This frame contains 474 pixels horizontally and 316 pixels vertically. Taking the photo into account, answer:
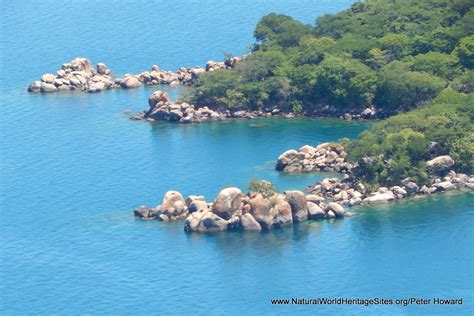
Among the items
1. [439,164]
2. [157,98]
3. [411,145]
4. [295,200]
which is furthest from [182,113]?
[295,200]

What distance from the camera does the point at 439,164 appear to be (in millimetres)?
151375

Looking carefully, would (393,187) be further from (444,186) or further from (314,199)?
(314,199)

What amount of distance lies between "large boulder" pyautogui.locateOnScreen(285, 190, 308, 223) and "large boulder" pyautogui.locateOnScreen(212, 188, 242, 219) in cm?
438

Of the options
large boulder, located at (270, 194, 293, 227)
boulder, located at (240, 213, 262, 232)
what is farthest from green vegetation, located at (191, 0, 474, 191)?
boulder, located at (240, 213, 262, 232)

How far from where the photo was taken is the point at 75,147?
176 meters

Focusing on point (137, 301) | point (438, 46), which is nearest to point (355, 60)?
point (438, 46)

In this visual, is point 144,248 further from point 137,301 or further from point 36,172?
point 36,172

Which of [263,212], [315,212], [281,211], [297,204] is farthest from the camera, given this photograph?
[315,212]

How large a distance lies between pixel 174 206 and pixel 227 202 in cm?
671

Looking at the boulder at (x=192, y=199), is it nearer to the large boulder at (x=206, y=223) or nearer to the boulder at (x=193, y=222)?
the boulder at (x=193, y=222)

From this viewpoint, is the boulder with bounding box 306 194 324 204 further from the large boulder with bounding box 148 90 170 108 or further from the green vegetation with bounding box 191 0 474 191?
the large boulder with bounding box 148 90 170 108

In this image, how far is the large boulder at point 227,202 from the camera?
14275 centimetres

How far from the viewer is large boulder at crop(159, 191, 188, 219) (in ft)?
484

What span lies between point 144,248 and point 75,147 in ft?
120
